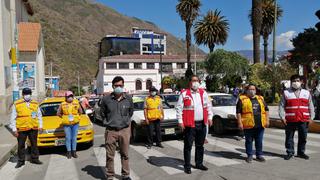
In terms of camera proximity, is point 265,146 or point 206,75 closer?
point 265,146

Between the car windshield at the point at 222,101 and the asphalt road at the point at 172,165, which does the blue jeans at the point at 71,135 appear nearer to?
the asphalt road at the point at 172,165

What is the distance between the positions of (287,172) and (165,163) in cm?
258

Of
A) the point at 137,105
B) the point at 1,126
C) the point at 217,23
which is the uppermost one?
the point at 217,23

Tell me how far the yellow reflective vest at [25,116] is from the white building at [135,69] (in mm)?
66969

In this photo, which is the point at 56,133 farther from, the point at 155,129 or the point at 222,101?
the point at 222,101

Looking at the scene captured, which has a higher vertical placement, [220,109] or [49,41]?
[49,41]

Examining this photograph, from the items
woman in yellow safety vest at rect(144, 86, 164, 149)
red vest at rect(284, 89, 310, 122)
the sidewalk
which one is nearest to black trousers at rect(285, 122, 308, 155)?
red vest at rect(284, 89, 310, 122)

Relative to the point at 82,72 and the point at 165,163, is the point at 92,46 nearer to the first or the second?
the point at 82,72

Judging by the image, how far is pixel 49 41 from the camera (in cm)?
10888

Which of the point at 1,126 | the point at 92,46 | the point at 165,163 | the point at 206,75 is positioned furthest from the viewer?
the point at 92,46

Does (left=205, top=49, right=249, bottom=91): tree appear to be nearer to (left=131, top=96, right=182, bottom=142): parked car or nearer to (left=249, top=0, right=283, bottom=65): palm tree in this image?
(left=249, top=0, right=283, bottom=65): palm tree

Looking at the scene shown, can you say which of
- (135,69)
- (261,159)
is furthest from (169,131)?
(135,69)

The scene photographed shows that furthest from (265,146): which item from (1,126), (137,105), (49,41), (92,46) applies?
Result: (92,46)

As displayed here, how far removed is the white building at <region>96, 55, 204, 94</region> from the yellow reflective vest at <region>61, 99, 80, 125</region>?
6604cm
